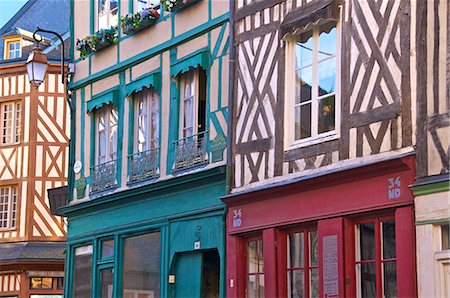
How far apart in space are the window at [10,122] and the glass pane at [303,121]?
17767mm

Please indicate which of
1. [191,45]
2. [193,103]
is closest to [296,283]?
[193,103]

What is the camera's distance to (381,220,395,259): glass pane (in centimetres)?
1143

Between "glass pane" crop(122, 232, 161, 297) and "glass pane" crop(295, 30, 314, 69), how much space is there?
442 cm

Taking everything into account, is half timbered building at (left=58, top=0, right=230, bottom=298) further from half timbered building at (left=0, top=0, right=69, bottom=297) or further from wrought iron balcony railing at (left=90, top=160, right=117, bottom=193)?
half timbered building at (left=0, top=0, right=69, bottom=297)

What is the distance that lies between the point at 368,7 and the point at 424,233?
2950 mm

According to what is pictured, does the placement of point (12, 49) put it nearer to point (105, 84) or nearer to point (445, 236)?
point (105, 84)

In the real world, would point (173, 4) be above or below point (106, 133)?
above

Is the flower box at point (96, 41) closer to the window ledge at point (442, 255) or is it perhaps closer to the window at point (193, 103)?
the window at point (193, 103)

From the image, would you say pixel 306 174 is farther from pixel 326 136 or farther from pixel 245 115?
pixel 245 115

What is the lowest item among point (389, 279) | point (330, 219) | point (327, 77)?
point (389, 279)

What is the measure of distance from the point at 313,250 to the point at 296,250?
39 centimetres

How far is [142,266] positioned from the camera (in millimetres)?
16953

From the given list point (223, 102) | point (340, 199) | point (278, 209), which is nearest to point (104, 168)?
point (223, 102)

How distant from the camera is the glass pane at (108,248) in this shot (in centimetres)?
1791
